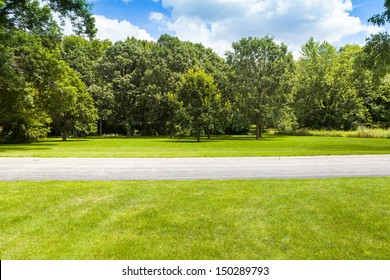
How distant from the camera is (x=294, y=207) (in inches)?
255

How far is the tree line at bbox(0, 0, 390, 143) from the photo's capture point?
24.4 meters

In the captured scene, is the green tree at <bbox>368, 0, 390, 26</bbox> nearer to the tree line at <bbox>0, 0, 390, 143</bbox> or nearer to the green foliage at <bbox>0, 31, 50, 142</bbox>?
the tree line at <bbox>0, 0, 390, 143</bbox>

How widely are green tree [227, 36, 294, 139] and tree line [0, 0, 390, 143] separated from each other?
14 centimetres

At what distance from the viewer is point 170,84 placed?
47.7m

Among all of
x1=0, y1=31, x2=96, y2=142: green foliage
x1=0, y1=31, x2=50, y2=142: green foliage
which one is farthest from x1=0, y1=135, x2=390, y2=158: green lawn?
x1=0, y1=31, x2=96, y2=142: green foliage

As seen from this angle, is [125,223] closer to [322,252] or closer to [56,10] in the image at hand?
[322,252]

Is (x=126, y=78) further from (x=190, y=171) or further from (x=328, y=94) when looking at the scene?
(x=190, y=171)

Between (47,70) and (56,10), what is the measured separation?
5.30 meters

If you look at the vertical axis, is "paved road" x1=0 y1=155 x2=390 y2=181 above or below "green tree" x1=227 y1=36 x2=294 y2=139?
below

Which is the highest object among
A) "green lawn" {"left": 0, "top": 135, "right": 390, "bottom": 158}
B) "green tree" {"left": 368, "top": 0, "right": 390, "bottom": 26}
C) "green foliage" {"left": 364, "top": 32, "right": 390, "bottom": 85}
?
"green tree" {"left": 368, "top": 0, "right": 390, "bottom": 26}

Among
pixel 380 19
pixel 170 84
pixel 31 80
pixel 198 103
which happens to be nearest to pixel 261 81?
pixel 198 103

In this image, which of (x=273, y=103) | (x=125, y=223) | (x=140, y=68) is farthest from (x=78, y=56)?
(x=125, y=223)

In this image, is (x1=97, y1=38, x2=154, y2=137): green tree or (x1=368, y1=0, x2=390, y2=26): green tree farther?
(x1=97, y1=38, x2=154, y2=137): green tree

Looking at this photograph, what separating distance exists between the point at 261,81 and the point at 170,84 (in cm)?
1387
